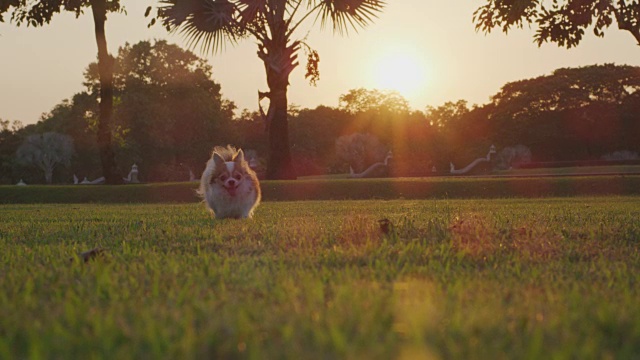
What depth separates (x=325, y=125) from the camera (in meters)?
82.9

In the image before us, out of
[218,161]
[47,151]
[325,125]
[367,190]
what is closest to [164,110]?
[47,151]

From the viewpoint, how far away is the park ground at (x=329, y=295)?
2.44 meters

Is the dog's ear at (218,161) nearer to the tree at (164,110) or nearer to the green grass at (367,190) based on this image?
the green grass at (367,190)

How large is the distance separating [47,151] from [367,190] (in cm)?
5250

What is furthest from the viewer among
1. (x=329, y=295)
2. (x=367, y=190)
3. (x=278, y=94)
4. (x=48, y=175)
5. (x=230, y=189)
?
(x=48, y=175)

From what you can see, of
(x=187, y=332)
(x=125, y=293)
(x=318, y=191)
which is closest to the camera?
(x=187, y=332)

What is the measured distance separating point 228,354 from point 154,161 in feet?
205

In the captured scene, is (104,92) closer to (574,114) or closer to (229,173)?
(229,173)

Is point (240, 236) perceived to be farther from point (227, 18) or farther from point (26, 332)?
point (227, 18)

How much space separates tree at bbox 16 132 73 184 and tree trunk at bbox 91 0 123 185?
37.8 m

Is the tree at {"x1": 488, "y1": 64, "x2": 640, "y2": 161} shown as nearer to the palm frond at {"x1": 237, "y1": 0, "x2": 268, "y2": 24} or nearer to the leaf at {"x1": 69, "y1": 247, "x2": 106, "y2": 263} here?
the palm frond at {"x1": 237, "y1": 0, "x2": 268, "y2": 24}

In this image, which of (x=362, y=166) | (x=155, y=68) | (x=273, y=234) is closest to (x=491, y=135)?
(x=362, y=166)

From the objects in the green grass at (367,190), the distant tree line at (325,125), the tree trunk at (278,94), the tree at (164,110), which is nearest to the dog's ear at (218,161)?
the green grass at (367,190)

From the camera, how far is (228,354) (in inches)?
92.3
